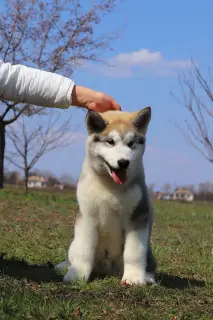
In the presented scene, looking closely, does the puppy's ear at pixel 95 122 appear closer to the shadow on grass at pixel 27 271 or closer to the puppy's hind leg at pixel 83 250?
the puppy's hind leg at pixel 83 250

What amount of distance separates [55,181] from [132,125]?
88.3 feet

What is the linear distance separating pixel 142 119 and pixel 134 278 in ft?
4.35

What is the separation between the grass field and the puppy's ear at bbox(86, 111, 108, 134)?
1.27 m

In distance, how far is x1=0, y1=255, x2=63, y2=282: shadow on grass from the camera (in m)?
4.35

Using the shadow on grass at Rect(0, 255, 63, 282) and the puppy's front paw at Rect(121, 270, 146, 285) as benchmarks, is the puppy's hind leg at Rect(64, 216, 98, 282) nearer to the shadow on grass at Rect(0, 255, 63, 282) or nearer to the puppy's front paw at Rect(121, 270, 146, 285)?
the shadow on grass at Rect(0, 255, 63, 282)

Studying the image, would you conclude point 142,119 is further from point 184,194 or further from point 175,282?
point 184,194

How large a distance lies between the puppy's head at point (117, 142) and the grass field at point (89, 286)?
921 millimetres

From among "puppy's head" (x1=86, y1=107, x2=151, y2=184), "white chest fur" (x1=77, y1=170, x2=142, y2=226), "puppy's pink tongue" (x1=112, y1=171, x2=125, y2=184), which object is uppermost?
"puppy's head" (x1=86, y1=107, x2=151, y2=184)

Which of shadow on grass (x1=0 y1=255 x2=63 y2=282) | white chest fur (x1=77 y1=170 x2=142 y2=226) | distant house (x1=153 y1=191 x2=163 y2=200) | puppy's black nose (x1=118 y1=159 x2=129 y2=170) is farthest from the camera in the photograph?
distant house (x1=153 y1=191 x2=163 y2=200)

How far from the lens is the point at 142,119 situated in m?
4.23

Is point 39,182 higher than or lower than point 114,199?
higher

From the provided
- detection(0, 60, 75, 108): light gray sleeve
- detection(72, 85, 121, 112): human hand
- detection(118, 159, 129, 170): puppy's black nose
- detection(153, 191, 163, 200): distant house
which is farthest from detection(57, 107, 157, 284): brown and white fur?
detection(153, 191, 163, 200): distant house

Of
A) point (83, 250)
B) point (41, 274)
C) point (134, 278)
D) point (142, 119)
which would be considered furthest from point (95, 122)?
point (41, 274)

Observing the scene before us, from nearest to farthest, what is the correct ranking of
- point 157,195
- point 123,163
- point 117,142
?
1. point 123,163
2. point 117,142
3. point 157,195
